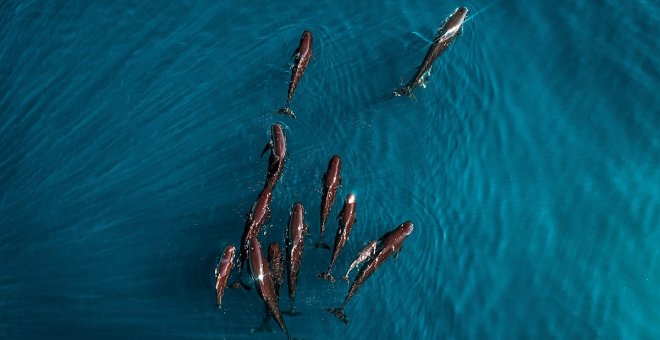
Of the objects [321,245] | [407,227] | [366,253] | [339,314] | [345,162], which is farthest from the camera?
[345,162]

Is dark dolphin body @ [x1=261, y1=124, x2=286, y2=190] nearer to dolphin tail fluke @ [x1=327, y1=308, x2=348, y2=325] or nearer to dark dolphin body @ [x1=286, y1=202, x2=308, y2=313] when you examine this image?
dark dolphin body @ [x1=286, y1=202, x2=308, y2=313]

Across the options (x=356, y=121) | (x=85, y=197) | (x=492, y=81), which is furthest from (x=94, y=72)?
(x=492, y=81)

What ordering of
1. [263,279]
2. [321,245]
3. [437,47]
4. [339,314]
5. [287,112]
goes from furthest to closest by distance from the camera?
1. [437,47]
2. [287,112]
3. [321,245]
4. [339,314]
5. [263,279]

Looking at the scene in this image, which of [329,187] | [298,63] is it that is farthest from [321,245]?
[298,63]

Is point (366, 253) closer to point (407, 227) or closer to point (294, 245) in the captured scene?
point (407, 227)

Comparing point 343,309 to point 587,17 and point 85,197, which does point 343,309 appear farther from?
point 587,17

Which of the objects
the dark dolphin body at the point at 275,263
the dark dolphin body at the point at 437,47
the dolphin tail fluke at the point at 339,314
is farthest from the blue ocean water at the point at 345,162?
the dark dolphin body at the point at 275,263
